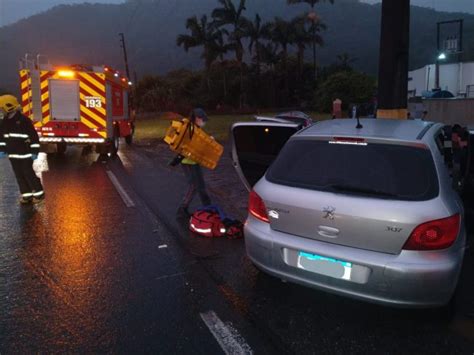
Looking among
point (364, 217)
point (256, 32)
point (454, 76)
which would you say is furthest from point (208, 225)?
point (256, 32)

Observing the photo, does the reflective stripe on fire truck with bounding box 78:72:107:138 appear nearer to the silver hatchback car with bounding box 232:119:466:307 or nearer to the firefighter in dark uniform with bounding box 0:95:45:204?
the firefighter in dark uniform with bounding box 0:95:45:204

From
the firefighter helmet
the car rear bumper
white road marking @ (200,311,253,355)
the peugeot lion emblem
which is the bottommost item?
white road marking @ (200,311,253,355)

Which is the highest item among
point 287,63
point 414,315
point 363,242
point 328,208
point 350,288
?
point 287,63

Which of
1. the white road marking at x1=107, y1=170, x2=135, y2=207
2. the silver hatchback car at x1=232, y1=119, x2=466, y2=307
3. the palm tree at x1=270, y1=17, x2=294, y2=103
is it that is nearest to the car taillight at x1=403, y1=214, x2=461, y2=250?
the silver hatchback car at x1=232, y1=119, x2=466, y2=307

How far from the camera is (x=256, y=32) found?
51812 millimetres

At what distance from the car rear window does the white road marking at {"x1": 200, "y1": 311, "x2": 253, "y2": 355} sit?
1.24m

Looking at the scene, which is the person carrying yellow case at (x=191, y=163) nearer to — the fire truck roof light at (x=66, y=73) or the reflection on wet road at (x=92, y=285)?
the reflection on wet road at (x=92, y=285)

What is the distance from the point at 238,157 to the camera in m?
6.12

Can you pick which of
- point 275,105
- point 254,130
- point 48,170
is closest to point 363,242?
point 254,130

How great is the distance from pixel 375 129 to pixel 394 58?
514cm

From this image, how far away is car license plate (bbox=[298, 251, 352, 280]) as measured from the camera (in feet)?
11.8

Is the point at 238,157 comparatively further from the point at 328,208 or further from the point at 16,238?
the point at 16,238

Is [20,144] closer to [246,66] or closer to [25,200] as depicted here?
[25,200]

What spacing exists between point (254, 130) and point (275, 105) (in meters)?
50.0
